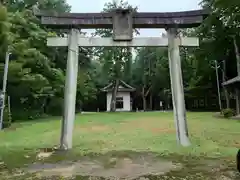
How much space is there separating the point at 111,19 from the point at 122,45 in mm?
883

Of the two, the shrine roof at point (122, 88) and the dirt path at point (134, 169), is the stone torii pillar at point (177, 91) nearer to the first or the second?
the dirt path at point (134, 169)

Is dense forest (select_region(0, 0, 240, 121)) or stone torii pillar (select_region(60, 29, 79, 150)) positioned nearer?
stone torii pillar (select_region(60, 29, 79, 150))

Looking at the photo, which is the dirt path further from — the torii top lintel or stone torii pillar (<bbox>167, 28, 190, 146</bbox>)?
the torii top lintel

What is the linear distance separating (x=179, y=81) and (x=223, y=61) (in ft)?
75.9

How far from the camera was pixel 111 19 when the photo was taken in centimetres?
963

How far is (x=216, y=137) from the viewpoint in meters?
11.7

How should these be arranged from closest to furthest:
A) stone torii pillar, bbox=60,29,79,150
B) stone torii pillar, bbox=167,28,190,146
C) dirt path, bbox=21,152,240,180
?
dirt path, bbox=21,152,240,180
stone torii pillar, bbox=60,29,79,150
stone torii pillar, bbox=167,28,190,146

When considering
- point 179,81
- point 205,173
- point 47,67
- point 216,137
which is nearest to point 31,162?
point 205,173

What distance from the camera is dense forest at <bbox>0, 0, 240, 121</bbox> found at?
2062 cm

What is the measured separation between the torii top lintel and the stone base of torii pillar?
0.96ft

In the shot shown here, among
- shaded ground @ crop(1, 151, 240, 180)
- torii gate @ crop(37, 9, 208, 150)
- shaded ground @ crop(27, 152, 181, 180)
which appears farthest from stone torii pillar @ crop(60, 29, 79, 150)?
shaded ground @ crop(27, 152, 181, 180)

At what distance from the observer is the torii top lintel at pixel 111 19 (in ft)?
31.3

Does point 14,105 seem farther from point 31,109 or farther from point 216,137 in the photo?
point 216,137

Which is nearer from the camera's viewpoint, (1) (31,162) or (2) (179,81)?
(1) (31,162)
